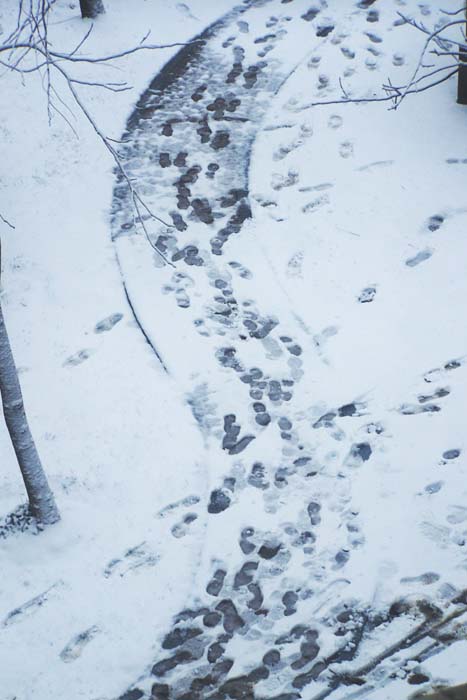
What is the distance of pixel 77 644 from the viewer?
16.5 ft

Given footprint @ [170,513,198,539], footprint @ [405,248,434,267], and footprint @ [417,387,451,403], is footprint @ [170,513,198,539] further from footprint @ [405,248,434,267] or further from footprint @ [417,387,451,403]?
footprint @ [405,248,434,267]

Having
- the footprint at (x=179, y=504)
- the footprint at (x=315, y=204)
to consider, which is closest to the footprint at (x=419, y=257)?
the footprint at (x=315, y=204)

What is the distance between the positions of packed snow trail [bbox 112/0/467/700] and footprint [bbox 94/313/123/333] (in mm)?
195

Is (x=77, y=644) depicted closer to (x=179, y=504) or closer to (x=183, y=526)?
(x=183, y=526)

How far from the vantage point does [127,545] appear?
18.3ft

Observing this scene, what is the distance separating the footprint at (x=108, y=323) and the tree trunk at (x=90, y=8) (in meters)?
5.07

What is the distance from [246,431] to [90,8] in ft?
21.6

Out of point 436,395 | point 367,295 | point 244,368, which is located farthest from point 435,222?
point 244,368

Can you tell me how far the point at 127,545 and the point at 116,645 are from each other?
2.37ft

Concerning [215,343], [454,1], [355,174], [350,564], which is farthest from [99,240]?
[454,1]

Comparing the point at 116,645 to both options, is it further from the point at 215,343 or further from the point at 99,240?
the point at 99,240

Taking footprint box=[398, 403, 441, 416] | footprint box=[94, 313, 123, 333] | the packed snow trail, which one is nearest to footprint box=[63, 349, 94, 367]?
footprint box=[94, 313, 123, 333]

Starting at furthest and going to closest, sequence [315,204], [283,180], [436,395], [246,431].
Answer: [283,180]
[315,204]
[436,395]
[246,431]

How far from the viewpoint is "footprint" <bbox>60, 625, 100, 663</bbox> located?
4.98m
